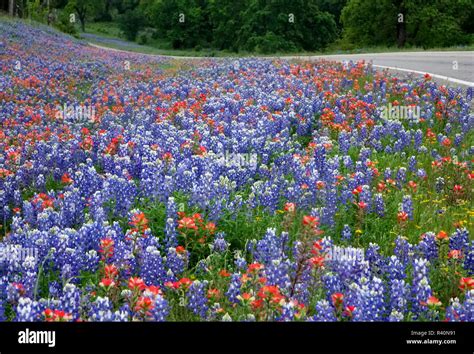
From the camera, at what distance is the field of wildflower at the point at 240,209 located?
368 centimetres

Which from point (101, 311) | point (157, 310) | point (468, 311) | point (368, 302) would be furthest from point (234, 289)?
point (468, 311)

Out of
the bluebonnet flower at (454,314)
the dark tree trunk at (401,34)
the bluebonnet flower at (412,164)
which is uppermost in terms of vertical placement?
the dark tree trunk at (401,34)

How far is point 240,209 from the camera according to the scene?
5.57m

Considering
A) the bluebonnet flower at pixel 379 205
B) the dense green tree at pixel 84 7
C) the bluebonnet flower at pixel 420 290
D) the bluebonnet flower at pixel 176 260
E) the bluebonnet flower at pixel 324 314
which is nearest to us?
the bluebonnet flower at pixel 324 314

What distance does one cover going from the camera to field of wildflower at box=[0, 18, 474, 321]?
12.1ft

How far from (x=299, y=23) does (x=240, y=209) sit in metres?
51.8

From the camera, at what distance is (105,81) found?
52.3 feet

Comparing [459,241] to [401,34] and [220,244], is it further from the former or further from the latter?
[401,34]

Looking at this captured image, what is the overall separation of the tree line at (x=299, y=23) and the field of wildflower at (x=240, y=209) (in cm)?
3286

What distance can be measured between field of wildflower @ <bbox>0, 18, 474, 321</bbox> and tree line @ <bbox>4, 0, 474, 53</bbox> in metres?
32.9

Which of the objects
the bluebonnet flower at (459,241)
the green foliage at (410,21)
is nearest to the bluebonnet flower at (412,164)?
the bluebonnet flower at (459,241)

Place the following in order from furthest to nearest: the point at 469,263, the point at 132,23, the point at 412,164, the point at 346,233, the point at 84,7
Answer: the point at 84,7 < the point at 132,23 < the point at 412,164 < the point at 346,233 < the point at 469,263

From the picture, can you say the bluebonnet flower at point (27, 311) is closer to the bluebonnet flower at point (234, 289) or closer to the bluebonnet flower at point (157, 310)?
the bluebonnet flower at point (157, 310)

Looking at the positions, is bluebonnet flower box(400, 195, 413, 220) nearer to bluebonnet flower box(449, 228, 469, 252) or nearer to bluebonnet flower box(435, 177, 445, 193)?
bluebonnet flower box(449, 228, 469, 252)
